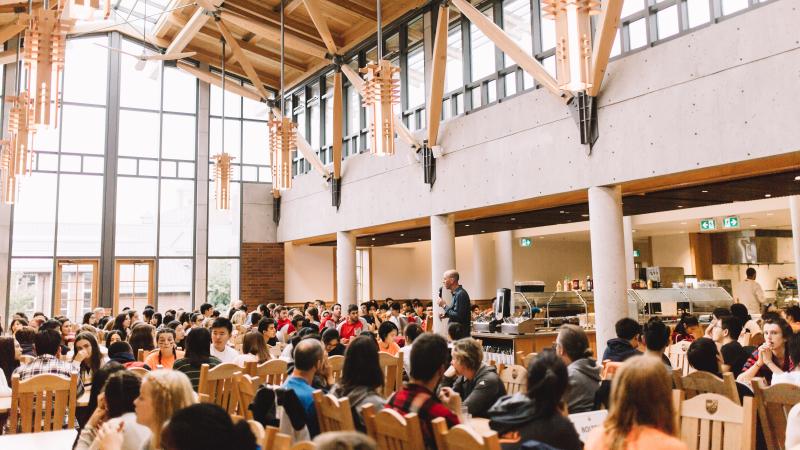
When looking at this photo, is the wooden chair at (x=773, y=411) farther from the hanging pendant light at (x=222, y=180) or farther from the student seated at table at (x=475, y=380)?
the hanging pendant light at (x=222, y=180)

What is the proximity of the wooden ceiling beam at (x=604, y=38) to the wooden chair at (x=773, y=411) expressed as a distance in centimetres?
510

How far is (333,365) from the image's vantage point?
5.42 meters

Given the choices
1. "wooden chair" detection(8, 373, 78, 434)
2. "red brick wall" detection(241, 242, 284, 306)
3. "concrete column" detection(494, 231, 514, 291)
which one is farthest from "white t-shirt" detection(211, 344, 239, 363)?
"concrete column" detection(494, 231, 514, 291)

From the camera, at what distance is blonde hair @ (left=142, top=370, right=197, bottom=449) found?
2.49m

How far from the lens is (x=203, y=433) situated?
1721 millimetres

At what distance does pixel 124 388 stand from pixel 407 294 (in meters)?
18.1

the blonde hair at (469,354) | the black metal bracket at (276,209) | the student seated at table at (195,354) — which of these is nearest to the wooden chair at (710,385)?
the blonde hair at (469,354)

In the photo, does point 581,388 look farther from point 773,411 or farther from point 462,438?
point 462,438

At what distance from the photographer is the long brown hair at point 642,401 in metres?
2.21

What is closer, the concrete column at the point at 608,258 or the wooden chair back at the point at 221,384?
the wooden chair back at the point at 221,384

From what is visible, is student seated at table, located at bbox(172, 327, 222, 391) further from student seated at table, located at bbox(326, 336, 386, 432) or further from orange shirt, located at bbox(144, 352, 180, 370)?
student seated at table, located at bbox(326, 336, 386, 432)

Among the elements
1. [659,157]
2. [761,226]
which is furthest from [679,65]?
[761,226]

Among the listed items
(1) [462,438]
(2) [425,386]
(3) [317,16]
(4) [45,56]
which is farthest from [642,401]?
(3) [317,16]

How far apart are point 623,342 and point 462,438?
2.95m
